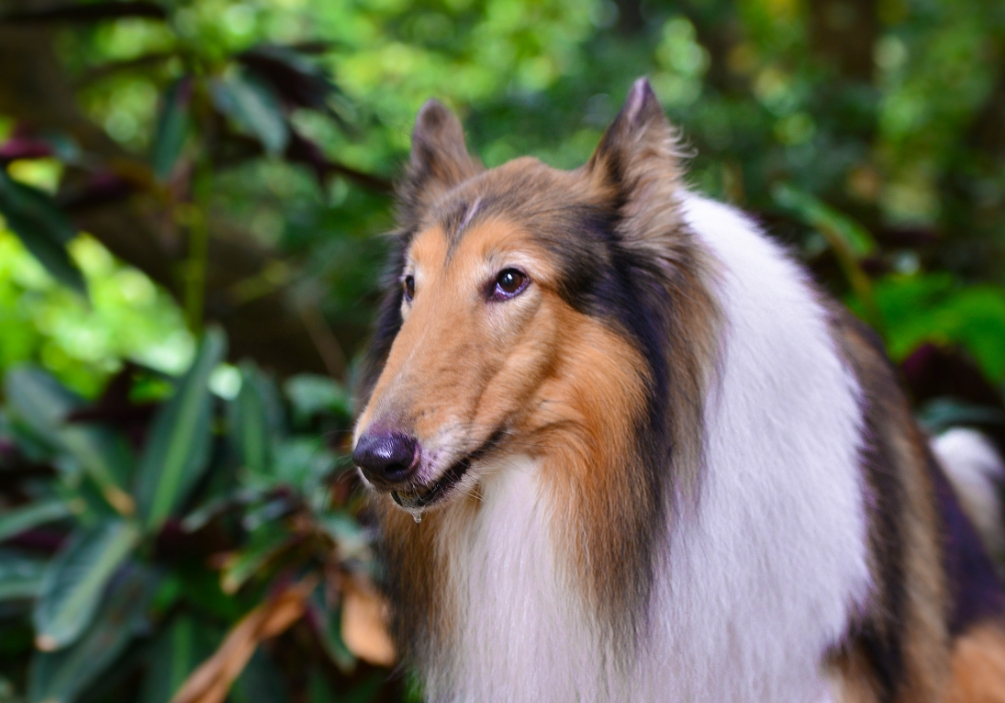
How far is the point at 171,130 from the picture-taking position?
2.66 meters

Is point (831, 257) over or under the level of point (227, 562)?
over

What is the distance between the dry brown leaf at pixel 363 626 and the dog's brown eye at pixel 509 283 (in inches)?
40.7

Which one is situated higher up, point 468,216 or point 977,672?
point 468,216

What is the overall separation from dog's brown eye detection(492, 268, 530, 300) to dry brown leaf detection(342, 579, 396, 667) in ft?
3.39

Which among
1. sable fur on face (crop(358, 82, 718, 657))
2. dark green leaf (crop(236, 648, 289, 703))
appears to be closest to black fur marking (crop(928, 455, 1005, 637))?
sable fur on face (crop(358, 82, 718, 657))

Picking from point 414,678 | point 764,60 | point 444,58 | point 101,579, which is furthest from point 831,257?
point 764,60

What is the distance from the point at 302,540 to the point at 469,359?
108 cm

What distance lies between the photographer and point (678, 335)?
1425 mm

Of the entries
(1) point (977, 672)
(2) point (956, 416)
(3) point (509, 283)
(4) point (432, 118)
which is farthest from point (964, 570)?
(4) point (432, 118)

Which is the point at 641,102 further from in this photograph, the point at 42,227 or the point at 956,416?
the point at 42,227

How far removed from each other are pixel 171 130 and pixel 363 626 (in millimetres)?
1646

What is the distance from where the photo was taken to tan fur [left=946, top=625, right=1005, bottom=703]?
5.58 feet

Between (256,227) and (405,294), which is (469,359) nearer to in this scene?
(405,294)

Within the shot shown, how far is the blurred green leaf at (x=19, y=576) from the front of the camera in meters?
2.29
